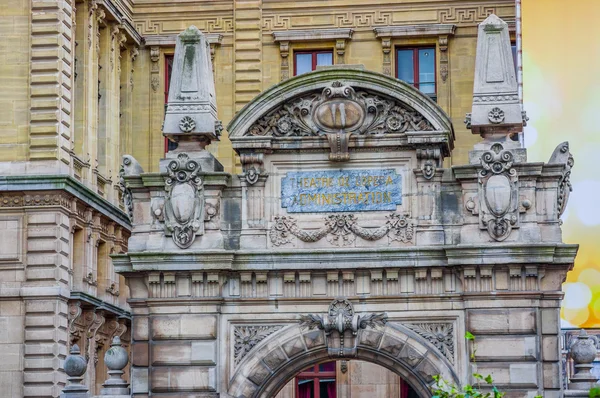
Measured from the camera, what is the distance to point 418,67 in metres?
56.9

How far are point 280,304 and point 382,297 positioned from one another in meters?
2.03

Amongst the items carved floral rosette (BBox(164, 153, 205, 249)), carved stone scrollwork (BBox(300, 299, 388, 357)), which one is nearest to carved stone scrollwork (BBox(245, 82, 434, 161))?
carved floral rosette (BBox(164, 153, 205, 249))

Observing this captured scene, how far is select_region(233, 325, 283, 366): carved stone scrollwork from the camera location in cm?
3262

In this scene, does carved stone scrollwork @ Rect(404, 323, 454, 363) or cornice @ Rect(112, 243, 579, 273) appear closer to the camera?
cornice @ Rect(112, 243, 579, 273)

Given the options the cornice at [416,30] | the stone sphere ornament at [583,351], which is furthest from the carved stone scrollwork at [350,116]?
the cornice at [416,30]

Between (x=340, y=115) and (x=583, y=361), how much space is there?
677cm

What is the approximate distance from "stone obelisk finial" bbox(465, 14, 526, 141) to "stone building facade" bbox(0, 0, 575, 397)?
0.79 m

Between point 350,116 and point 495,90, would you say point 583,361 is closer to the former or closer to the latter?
point 495,90

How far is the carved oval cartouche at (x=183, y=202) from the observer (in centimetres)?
3272

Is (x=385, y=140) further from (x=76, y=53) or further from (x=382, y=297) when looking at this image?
(x=76, y=53)

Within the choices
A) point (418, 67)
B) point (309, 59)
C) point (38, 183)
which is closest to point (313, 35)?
point (309, 59)

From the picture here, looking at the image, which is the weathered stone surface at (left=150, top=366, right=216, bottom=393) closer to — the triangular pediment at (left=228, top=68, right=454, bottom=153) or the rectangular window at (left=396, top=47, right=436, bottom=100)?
the triangular pediment at (left=228, top=68, right=454, bottom=153)

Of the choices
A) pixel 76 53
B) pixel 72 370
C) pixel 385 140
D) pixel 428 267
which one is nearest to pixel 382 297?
pixel 428 267

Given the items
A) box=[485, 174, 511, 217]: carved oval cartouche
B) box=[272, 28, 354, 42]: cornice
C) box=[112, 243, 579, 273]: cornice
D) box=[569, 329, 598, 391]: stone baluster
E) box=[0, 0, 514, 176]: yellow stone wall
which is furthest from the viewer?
box=[272, 28, 354, 42]: cornice
